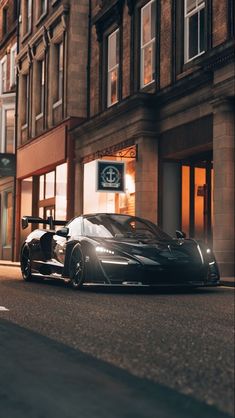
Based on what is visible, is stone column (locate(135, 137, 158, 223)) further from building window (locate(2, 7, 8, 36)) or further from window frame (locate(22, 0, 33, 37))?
building window (locate(2, 7, 8, 36))

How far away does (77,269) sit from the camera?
1148 cm

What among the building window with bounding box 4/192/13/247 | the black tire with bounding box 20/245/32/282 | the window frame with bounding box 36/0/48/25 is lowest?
the black tire with bounding box 20/245/32/282

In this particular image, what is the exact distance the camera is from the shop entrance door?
61.9ft

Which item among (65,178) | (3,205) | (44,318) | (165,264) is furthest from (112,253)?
(3,205)

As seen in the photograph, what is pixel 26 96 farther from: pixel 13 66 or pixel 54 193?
pixel 54 193

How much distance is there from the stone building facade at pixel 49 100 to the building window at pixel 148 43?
4.82 meters

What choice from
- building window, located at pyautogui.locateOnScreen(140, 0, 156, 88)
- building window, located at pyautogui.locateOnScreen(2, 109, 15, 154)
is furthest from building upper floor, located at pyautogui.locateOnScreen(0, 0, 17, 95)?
building window, located at pyautogui.locateOnScreen(140, 0, 156, 88)

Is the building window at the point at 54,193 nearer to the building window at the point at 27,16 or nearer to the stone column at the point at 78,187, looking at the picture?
the stone column at the point at 78,187

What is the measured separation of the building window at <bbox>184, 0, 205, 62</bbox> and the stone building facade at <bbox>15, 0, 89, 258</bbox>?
296 inches

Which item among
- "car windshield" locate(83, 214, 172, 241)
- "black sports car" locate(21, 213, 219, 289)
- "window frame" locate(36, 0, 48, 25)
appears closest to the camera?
"black sports car" locate(21, 213, 219, 289)

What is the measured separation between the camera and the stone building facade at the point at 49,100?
25.5 metres

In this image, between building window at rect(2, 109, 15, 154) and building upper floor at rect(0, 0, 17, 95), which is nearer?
building window at rect(2, 109, 15, 154)

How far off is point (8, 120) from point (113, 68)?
12.3m

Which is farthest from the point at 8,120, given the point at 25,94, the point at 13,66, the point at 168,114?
the point at 168,114
